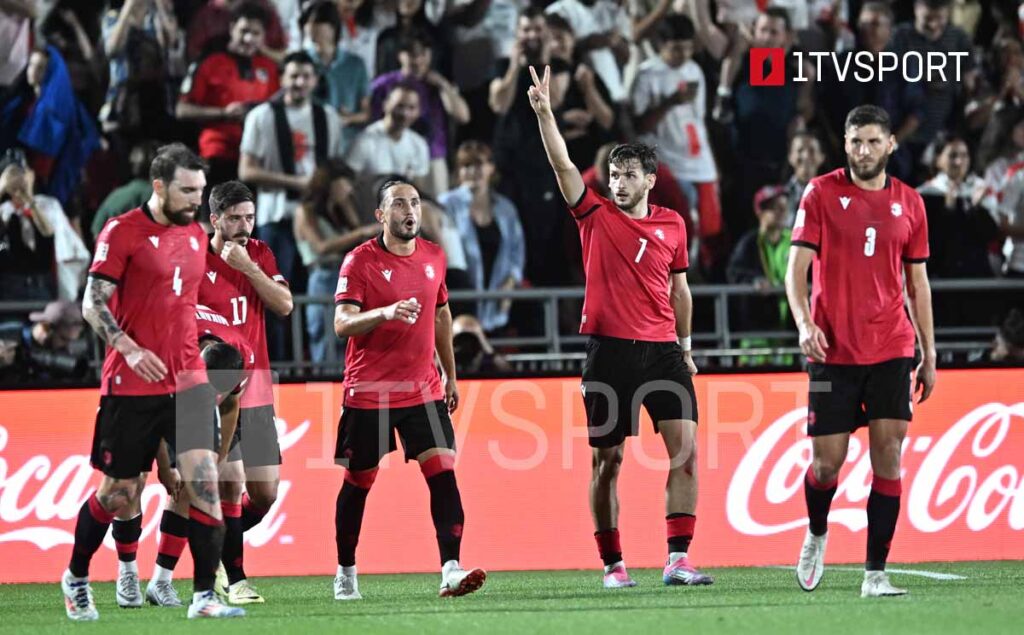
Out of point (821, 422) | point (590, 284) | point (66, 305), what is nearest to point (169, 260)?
point (590, 284)

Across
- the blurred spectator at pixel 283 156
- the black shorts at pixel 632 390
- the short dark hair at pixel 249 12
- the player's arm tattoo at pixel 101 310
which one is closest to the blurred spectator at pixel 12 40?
the short dark hair at pixel 249 12

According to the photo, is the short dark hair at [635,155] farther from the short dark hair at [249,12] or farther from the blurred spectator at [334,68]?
the short dark hair at [249,12]

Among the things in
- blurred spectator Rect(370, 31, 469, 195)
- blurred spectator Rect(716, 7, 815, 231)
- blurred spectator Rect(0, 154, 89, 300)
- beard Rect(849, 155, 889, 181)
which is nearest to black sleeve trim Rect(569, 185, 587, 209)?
beard Rect(849, 155, 889, 181)

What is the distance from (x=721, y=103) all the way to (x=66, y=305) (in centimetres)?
622

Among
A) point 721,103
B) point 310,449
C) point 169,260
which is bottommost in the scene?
point 310,449

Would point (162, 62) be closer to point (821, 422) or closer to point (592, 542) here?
point (592, 542)

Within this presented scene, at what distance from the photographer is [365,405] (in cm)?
807

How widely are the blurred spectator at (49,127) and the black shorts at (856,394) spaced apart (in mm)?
7682

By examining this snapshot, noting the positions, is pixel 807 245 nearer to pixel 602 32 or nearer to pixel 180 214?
pixel 180 214

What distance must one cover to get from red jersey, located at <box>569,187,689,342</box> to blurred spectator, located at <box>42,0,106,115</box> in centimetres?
644

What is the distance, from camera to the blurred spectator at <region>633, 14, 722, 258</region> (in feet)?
44.7

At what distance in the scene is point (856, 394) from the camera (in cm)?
745

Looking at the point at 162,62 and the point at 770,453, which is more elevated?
the point at 162,62

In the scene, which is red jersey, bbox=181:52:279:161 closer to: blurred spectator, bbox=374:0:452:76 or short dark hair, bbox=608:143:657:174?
blurred spectator, bbox=374:0:452:76
